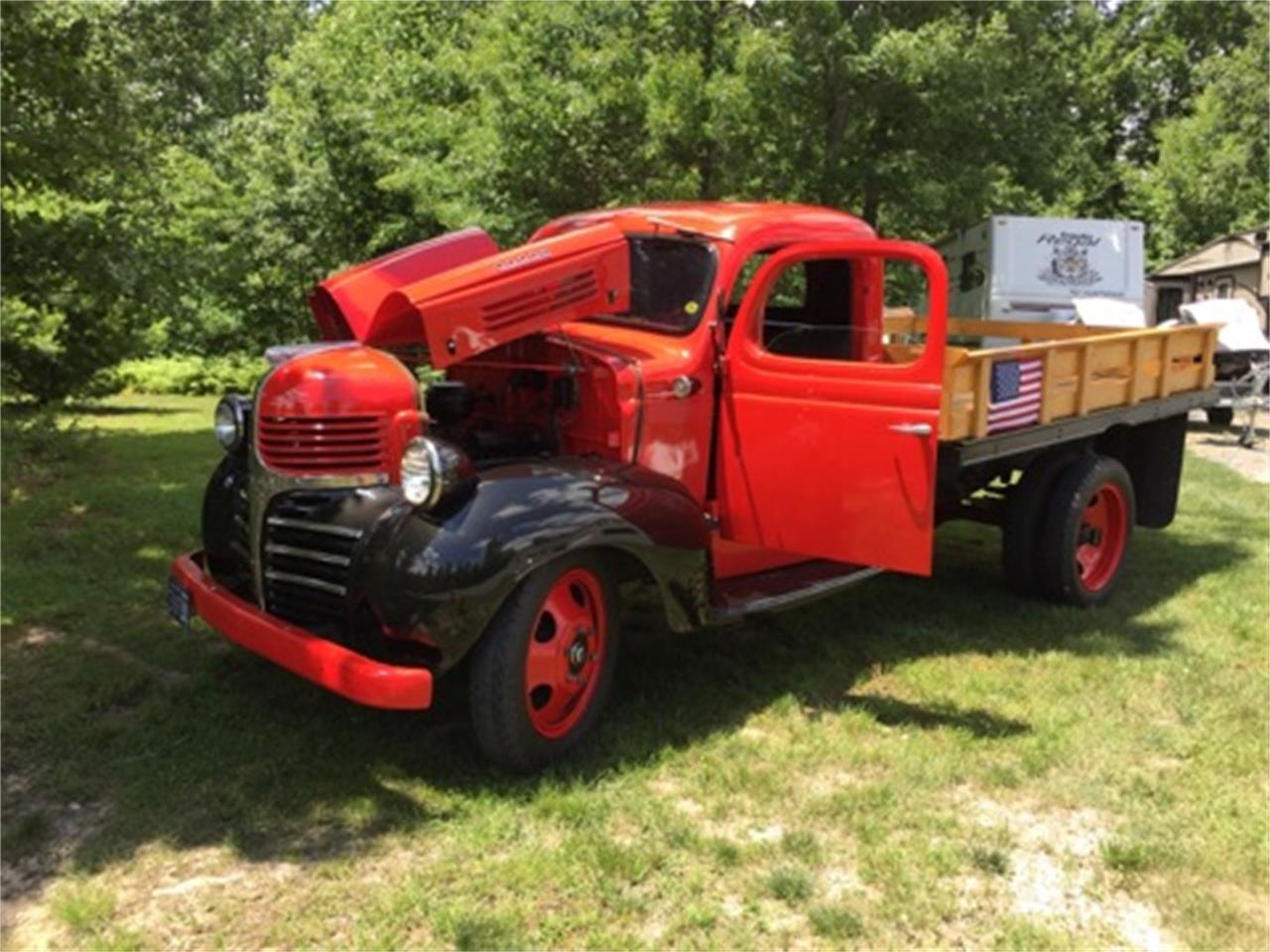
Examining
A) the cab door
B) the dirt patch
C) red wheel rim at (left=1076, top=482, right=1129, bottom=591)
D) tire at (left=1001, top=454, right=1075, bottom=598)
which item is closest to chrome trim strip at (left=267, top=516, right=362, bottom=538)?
the cab door

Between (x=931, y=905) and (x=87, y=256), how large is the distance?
253 inches

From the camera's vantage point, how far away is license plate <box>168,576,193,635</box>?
14.4 ft

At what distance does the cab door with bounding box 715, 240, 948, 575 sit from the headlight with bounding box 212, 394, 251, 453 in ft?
6.61

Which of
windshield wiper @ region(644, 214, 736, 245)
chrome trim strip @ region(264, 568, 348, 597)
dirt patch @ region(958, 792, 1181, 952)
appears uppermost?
windshield wiper @ region(644, 214, 736, 245)

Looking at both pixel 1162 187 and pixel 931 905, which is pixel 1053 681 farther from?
pixel 1162 187

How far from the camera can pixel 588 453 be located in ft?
15.6

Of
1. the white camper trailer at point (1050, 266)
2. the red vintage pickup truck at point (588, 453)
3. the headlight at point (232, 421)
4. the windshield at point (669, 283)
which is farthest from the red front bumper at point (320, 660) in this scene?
the white camper trailer at point (1050, 266)

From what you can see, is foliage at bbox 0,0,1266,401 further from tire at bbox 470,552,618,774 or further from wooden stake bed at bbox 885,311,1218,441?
wooden stake bed at bbox 885,311,1218,441

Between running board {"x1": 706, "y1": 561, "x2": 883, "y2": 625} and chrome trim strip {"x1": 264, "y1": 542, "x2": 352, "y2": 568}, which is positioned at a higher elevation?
chrome trim strip {"x1": 264, "y1": 542, "x2": 352, "y2": 568}

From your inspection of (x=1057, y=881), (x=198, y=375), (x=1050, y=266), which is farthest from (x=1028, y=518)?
(x=198, y=375)

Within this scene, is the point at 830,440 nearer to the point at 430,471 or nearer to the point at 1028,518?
the point at 430,471

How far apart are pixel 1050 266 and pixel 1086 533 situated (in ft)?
32.6

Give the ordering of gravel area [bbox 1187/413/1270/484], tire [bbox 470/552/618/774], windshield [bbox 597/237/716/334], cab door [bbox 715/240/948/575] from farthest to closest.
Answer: gravel area [bbox 1187/413/1270/484] → windshield [bbox 597/237/716/334] → cab door [bbox 715/240/948/575] → tire [bbox 470/552/618/774]

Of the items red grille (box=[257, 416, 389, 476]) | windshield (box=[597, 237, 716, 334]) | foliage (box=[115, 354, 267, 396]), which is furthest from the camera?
foliage (box=[115, 354, 267, 396])
